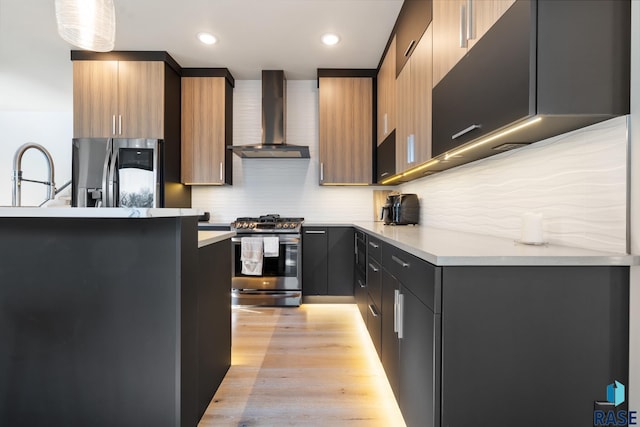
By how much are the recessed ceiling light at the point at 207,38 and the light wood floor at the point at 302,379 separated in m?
2.67

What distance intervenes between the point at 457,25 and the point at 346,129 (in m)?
2.12

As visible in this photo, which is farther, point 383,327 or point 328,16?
point 328,16

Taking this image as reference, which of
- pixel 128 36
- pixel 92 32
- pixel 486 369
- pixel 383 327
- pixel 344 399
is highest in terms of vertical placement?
pixel 128 36

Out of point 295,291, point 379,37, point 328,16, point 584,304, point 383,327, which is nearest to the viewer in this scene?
point 584,304

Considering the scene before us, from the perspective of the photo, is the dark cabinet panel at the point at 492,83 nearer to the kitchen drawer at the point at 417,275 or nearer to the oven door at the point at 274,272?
the kitchen drawer at the point at 417,275

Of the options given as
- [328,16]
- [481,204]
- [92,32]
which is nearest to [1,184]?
[92,32]

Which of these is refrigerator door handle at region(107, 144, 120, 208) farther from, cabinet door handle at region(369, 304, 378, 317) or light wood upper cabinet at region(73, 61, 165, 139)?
cabinet door handle at region(369, 304, 378, 317)

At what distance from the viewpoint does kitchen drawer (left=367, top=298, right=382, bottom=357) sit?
6.08ft

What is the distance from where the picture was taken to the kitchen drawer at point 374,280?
191cm

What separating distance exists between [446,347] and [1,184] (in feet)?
22.2

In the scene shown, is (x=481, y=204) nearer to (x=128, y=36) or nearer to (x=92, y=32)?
(x=92, y=32)

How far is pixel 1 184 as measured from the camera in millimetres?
4848

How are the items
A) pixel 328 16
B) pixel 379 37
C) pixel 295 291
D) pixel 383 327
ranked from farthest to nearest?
pixel 295 291, pixel 379 37, pixel 328 16, pixel 383 327

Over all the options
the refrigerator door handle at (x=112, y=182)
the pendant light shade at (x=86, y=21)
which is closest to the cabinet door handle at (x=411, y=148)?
the pendant light shade at (x=86, y=21)
